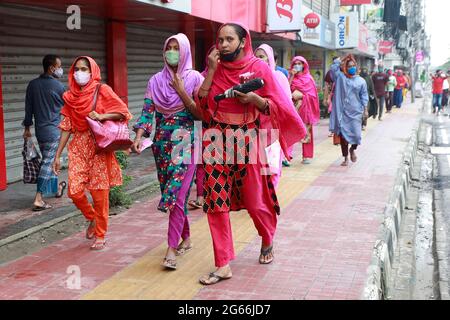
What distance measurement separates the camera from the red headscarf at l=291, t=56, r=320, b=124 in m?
8.99

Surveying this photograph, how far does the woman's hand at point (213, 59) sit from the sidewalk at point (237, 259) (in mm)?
1563

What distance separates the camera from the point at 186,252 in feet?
16.6

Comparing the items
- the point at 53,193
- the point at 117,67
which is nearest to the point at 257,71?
the point at 53,193

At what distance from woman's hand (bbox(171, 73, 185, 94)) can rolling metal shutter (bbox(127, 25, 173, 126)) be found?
6.95m

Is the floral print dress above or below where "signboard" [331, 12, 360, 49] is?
below

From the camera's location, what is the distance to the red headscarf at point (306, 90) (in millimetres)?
8992

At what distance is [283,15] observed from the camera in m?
12.7

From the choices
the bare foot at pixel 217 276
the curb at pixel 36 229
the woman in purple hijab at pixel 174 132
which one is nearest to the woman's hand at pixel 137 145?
the woman in purple hijab at pixel 174 132

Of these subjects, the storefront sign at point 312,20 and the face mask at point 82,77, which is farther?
the storefront sign at point 312,20

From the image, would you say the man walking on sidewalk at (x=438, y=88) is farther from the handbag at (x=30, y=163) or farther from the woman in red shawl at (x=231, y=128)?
the woman in red shawl at (x=231, y=128)

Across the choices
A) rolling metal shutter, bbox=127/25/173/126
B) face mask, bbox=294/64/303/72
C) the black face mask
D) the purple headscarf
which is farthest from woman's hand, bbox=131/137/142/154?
rolling metal shutter, bbox=127/25/173/126

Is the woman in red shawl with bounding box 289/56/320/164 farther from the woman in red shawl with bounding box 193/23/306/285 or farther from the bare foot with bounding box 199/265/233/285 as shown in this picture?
the bare foot with bounding box 199/265/233/285
